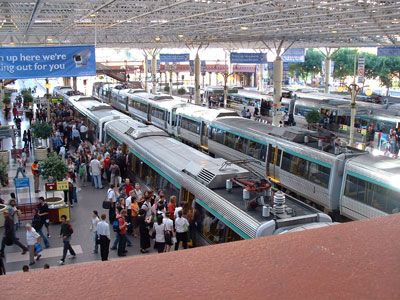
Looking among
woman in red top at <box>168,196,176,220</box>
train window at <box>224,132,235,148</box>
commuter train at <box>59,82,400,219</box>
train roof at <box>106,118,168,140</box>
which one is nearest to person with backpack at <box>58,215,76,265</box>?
woman in red top at <box>168,196,176,220</box>

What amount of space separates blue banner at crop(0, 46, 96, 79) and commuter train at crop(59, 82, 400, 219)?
22.5 feet

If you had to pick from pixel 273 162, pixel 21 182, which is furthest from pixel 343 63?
pixel 21 182

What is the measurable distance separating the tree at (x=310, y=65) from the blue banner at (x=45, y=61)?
64088mm

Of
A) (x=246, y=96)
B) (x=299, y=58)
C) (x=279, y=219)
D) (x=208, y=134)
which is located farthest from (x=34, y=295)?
(x=299, y=58)

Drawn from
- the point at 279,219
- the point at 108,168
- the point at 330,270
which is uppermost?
the point at 330,270

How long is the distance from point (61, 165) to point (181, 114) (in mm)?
11531

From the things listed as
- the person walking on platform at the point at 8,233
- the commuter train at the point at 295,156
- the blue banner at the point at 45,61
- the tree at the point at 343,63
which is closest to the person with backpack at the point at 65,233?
the person walking on platform at the point at 8,233

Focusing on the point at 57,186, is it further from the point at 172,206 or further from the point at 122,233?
the point at 172,206

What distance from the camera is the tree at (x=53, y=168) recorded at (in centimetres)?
1421

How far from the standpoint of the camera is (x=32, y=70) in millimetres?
14531

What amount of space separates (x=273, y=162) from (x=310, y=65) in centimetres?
6384

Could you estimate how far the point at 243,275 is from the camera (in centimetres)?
181

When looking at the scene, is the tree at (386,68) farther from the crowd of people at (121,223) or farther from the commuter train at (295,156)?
the crowd of people at (121,223)

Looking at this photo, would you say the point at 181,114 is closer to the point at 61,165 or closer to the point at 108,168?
the point at 108,168
